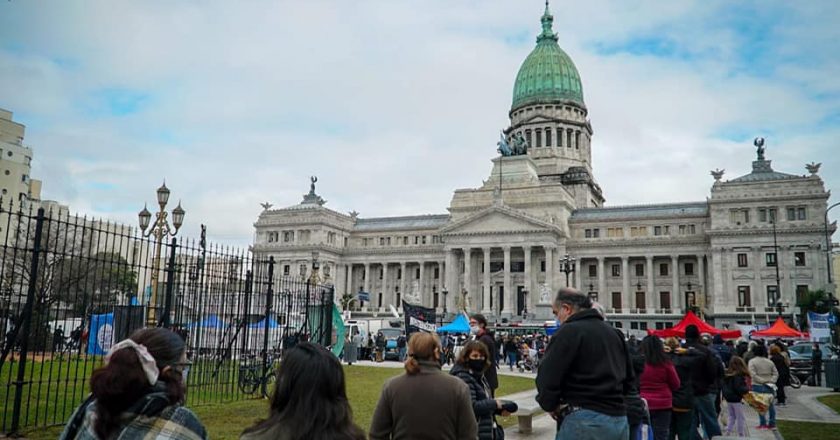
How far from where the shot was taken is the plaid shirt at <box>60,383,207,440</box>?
374 cm

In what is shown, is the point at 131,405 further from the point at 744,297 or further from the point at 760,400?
the point at 744,297

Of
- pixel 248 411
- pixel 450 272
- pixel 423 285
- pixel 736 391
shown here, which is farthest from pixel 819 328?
pixel 423 285

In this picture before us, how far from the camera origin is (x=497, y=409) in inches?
271

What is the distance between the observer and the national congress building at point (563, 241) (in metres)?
67.0

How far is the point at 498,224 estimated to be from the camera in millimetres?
75562

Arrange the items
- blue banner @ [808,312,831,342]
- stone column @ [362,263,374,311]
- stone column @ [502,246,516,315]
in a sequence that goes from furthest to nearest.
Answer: stone column @ [362,263,374,311] → stone column @ [502,246,516,315] → blue banner @ [808,312,831,342]

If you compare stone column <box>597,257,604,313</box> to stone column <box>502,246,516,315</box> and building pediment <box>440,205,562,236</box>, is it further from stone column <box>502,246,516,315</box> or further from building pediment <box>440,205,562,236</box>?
stone column <box>502,246,516,315</box>

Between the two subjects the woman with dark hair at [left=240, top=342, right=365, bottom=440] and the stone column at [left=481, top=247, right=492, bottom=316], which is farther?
the stone column at [left=481, top=247, right=492, bottom=316]

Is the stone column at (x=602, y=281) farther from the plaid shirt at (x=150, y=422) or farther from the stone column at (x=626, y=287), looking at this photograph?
the plaid shirt at (x=150, y=422)

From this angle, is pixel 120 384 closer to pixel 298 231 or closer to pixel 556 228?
pixel 556 228

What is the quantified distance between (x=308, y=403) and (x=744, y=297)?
7273 centimetres

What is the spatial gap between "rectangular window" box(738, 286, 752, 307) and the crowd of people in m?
63.2

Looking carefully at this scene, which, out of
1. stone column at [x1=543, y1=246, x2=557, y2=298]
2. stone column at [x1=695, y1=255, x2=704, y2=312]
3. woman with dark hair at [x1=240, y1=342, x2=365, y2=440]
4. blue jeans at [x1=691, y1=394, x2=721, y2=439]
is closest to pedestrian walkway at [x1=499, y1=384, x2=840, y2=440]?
blue jeans at [x1=691, y1=394, x2=721, y2=439]

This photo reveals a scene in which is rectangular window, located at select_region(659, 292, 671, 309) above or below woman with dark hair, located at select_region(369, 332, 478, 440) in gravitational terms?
above
